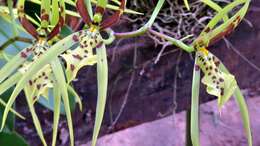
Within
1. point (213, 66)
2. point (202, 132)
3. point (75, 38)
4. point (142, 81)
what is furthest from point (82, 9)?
point (202, 132)

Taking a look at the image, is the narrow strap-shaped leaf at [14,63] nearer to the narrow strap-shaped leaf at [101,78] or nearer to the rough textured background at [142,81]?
the narrow strap-shaped leaf at [101,78]

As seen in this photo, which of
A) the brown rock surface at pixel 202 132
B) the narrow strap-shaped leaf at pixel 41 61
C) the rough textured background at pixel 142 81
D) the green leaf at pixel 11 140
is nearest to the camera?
the narrow strap-shaped leaf at pixel 41 61

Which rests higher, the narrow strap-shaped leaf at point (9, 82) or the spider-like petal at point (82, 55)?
the spider-like petal at point (82, 55)

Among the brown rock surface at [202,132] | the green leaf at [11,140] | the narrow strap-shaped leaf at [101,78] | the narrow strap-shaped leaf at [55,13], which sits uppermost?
the narrow strap-shaped leaf at [55,13]

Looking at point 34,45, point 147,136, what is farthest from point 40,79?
point 147,136

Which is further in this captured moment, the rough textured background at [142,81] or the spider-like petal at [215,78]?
the rough textured background at [142,81]

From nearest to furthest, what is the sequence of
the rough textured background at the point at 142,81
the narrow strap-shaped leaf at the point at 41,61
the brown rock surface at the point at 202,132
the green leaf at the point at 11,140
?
1. the narrow strap-shaped leaf at the point at 41,61
2. the green leaf at the point at 11,140
3. the rough textured background at the point at 142,81
4. the brown rock surface at the point at 202,132

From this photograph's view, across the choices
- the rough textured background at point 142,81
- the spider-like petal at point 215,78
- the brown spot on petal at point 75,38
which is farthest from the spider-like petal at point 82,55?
the rough textured background at point 142,81

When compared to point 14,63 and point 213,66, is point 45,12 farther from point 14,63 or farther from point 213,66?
point 213,66

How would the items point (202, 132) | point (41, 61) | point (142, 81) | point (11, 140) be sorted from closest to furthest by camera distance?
point (41, 61)
point (11, 140)
point (142, 81)
point (202, 132)
